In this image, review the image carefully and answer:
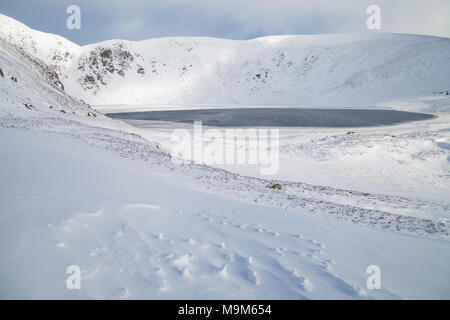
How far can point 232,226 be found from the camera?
4.56 metres

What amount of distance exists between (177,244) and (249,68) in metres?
105

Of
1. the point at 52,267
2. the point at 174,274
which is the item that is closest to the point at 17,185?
the point at 52,267

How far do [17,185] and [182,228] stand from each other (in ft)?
9.74

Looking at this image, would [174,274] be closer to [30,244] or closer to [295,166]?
[30,244]

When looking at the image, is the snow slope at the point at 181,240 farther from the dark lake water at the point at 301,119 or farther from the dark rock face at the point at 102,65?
the dark rock face at the point at 102,65

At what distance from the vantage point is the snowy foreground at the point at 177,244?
2.80 m

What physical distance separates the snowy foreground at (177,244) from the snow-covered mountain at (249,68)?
68.5 meters

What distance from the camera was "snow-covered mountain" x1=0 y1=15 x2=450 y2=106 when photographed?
230 ft
